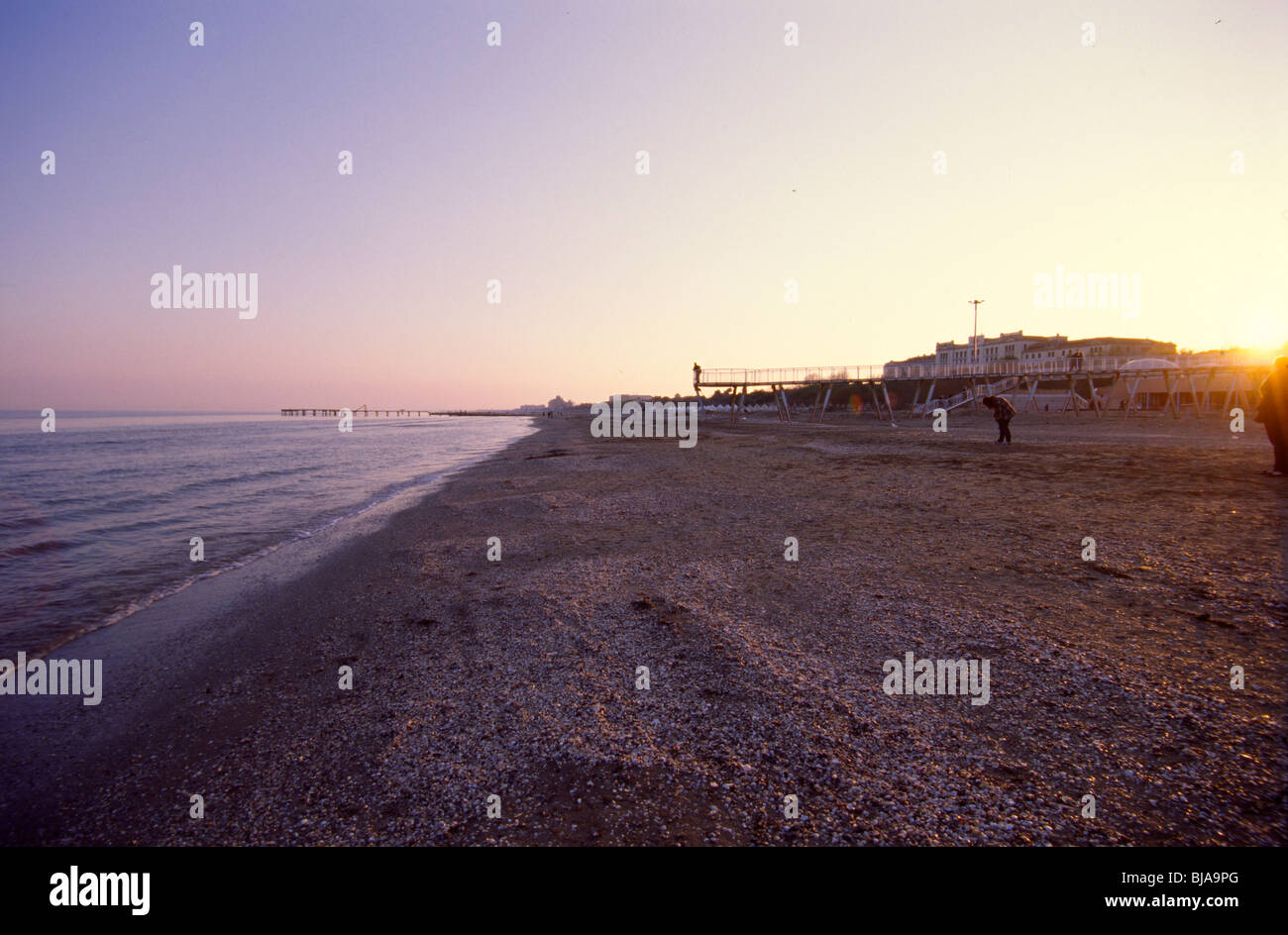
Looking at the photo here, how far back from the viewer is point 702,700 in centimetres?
407

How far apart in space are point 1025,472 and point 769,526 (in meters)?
9.22

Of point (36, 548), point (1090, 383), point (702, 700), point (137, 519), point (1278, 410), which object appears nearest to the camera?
point (702, 700)

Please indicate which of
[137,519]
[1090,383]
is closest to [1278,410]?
[137,519]

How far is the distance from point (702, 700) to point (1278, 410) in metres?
15.9

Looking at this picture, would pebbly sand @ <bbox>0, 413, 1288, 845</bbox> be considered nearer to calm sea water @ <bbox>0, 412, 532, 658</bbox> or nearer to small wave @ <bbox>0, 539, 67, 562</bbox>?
calm sea water @ <bbox>0, 412, 532, 658</bbox>

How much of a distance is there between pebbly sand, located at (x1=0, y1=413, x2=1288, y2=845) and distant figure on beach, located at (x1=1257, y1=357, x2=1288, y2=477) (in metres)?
4.42

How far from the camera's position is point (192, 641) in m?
6.05

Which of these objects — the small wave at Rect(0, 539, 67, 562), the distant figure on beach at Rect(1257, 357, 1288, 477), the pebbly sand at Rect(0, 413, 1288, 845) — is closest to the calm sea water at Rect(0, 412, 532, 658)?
the small wave at Rect(0, 539, 67, 562)

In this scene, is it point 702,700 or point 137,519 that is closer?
point 702,700

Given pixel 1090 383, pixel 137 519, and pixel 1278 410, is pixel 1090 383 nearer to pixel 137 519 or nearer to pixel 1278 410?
pixel 1278 410

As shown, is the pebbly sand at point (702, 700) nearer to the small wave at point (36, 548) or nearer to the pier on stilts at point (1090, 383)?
the small wave at point (36, 548)

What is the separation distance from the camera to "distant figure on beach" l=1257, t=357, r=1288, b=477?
38.8 ft

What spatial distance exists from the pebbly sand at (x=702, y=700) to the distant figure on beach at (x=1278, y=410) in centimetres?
442
